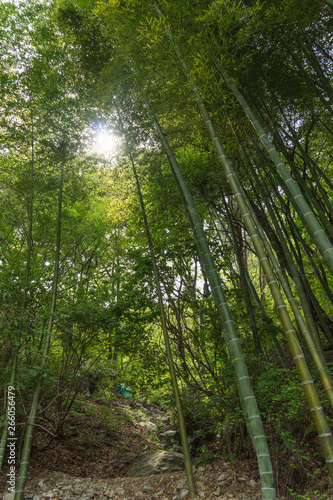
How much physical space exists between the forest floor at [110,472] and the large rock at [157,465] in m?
0.18

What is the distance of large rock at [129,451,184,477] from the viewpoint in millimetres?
3737

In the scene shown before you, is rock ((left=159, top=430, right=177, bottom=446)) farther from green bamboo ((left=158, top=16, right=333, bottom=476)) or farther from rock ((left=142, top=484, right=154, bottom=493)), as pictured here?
green bamboo ((left=158, top=16, right=333, bottom=476))

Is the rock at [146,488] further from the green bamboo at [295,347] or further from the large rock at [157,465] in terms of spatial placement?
the green bamboo at [295,347]

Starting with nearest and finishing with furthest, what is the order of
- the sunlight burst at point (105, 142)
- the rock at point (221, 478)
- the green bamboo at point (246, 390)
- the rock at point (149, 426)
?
the green bamboo at point (246, 390), the rock at point (221, 478), the sunlight burst at point (105, 142), the rock at point (149, 426)

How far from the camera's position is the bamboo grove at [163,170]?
2.77 m

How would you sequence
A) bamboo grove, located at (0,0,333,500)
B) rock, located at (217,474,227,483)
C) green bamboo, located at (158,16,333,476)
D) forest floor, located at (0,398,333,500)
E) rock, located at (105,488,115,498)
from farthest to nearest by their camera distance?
1. rock, located at (105,488,115,498)
2. rock, located at (217,474,227,483)
3. forest floor, located at (0,398,333,500)
4. bamboo grove, located at (0,0,333,500)
5. green bamboo, located at (158,16,333,476)

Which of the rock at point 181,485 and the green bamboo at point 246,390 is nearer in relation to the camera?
the green bamboo at point 246,390

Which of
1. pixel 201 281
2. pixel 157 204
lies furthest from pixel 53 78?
pixel 201 281

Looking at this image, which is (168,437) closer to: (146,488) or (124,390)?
(124,390)

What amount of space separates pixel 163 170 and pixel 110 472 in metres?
4.98

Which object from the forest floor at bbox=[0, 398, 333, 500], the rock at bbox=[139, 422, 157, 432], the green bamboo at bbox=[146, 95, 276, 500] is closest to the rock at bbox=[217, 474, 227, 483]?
the forest floor at bbox=[0, 398, 333, 500]

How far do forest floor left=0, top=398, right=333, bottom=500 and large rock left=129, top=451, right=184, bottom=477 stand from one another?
18 centimetres

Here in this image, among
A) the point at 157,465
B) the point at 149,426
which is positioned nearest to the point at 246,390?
the point at 157,465

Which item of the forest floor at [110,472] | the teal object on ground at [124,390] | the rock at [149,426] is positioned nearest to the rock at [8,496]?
the forest floor at [110,472]
